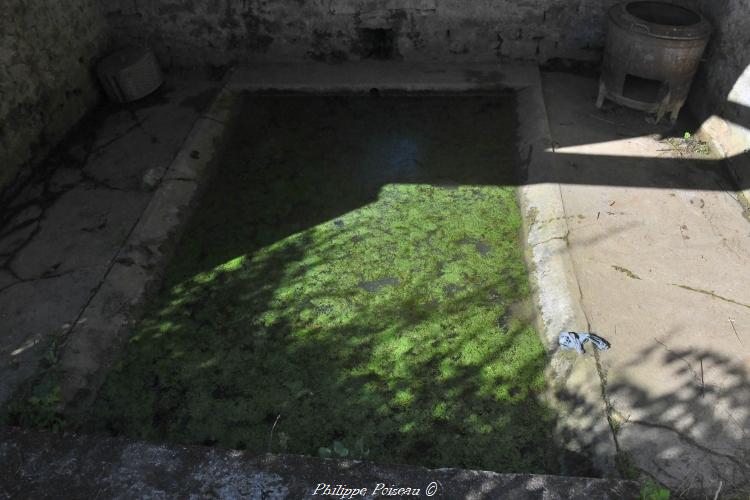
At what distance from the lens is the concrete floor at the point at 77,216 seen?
141 inches

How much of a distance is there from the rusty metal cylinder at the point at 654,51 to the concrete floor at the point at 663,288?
25cm

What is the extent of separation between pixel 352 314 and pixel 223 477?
5.02ft

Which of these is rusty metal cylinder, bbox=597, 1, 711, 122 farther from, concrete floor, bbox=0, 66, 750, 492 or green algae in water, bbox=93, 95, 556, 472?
green algae in water, bbox=93, 95, 556, 472

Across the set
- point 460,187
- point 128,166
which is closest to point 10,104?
point 128,166

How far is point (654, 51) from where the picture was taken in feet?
15.8

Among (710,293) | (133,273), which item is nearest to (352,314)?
(133,273)

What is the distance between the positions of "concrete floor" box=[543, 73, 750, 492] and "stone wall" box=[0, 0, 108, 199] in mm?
4860

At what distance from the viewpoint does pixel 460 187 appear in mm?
4777

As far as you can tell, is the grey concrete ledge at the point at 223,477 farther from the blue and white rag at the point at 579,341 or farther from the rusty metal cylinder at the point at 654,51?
the rusty metal cylinder at the point at 654,51

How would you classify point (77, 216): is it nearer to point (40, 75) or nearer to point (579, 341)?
point (40, 75)

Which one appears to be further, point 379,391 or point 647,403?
point 379,391

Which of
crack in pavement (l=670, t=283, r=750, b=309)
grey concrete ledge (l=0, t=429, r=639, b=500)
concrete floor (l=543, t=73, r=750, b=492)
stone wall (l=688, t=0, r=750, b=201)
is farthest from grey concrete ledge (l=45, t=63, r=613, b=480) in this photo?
stone wall (l=688, t=0, r=750, b=201)

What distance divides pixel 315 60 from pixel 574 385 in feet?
16.4

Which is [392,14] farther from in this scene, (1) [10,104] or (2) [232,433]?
(2) [232,433]
